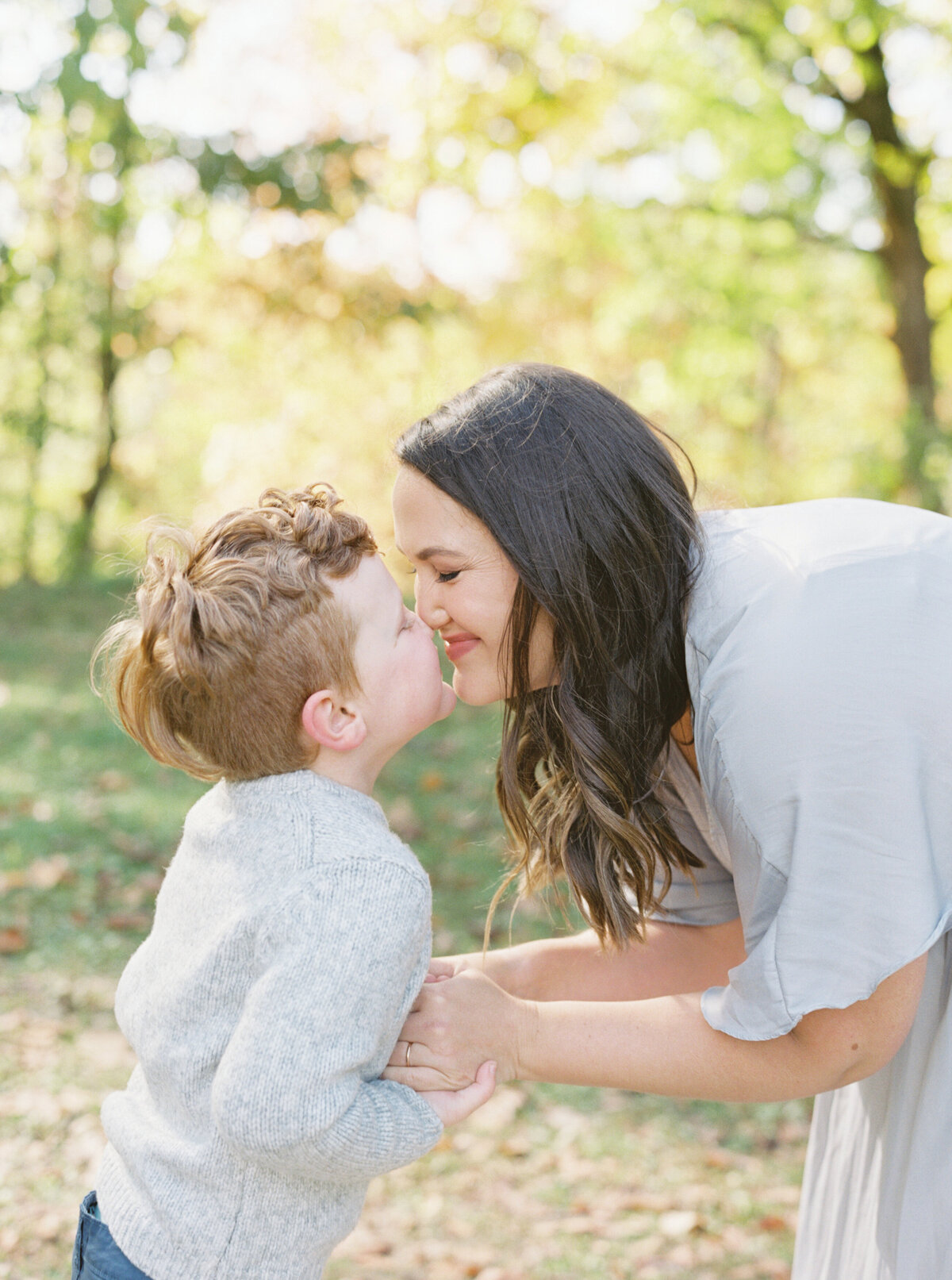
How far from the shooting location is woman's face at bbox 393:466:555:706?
82.4 inches

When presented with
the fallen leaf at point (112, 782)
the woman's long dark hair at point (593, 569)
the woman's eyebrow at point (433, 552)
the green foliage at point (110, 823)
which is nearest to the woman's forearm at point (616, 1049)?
the woman's long dark hair at point (593, 569)

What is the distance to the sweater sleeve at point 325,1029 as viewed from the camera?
63.9 inches

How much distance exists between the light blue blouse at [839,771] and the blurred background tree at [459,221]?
8.15 metres

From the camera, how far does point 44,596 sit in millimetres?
12789

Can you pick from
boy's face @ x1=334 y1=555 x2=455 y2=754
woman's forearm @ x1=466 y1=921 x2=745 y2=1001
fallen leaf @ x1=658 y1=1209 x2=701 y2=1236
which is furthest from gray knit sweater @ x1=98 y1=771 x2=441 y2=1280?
fallen leaf @ x1=658 y1=1209 x2=701 y2=1236

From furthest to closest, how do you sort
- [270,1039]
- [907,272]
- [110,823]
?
[907,272], [110,823], [270,1039]

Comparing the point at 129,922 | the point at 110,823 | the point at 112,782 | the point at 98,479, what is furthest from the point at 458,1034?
the point at 98,479

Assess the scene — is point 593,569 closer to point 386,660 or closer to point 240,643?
point 386,660

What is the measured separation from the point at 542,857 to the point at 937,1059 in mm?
824

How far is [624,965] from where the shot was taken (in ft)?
8.04

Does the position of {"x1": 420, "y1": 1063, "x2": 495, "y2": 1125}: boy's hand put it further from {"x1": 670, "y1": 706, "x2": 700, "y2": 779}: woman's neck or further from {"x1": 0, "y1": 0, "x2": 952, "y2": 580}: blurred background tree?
{"x1": 0, "y1": 0, "x2": 952, "y2": 580}: blurred background tree

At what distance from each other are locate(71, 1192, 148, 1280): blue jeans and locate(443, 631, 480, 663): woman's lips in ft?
3.69

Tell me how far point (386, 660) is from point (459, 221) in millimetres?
12481

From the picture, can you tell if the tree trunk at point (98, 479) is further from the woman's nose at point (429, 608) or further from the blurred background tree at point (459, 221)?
the woman's nose at point (429, 608)
